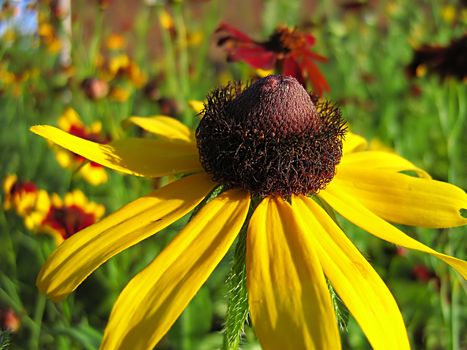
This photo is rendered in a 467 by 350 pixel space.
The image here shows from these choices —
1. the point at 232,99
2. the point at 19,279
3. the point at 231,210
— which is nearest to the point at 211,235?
the point at 231,210

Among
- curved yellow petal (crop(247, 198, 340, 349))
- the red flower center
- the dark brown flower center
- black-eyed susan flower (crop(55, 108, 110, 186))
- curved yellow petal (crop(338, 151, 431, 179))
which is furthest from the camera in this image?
black-eyed susan flower (crop(55, 108, 110, 186))

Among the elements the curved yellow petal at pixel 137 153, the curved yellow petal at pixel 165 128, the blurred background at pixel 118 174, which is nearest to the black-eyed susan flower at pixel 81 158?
the blurred background at pixel 118 174

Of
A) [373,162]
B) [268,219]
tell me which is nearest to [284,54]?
[373,162]

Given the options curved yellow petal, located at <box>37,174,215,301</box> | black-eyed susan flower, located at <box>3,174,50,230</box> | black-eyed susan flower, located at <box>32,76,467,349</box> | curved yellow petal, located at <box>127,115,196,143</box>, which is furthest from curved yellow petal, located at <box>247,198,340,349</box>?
black-eyed susan flower, located at <box>3,174,50,230</box>

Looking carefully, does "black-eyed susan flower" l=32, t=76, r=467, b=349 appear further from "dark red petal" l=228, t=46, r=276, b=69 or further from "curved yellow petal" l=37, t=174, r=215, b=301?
"dark red petal" l=228, t=46, r=276, b=69

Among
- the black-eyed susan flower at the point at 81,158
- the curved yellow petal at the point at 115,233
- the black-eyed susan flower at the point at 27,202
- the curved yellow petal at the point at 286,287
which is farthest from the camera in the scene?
the black-eyed susan flower at the point at 81,158

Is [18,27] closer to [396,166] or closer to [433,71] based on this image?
[433,71]

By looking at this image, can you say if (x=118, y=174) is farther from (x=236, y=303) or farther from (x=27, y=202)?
(x=236, y=303)

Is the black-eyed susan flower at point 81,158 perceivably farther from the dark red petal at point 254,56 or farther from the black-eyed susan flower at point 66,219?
the dark red petal at point 254,56
